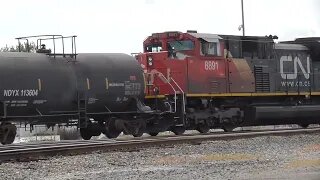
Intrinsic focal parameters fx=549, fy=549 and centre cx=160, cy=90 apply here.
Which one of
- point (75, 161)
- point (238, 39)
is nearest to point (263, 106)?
point (238, 39)

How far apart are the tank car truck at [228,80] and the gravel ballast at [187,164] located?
5.17 metres

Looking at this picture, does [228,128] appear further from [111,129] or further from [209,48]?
[111,129]

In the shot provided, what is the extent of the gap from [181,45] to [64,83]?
6149mm

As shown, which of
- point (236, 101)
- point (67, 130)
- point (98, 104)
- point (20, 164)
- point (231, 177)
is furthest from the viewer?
point (67, 130)

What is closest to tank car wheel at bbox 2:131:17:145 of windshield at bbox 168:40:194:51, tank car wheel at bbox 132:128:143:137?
tank car wheel at bbox 132:128:143:137

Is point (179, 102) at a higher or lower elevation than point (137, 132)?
higher

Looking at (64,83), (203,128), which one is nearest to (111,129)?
(64,83)

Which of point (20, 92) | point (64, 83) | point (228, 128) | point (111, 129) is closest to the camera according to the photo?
point (20, 92)

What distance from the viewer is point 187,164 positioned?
11250 mm

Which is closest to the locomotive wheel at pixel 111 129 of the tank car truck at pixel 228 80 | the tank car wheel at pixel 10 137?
the tank car truck at pixel 228 80

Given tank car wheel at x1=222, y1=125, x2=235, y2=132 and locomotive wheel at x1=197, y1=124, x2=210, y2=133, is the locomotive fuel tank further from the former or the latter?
tank car wheel at x1=222, y1=125, x2=235, y2=132

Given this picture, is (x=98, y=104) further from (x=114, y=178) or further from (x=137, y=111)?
(x=114, y=178)

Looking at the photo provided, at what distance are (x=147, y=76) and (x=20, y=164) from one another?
30.5 feet

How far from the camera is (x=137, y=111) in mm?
17891
